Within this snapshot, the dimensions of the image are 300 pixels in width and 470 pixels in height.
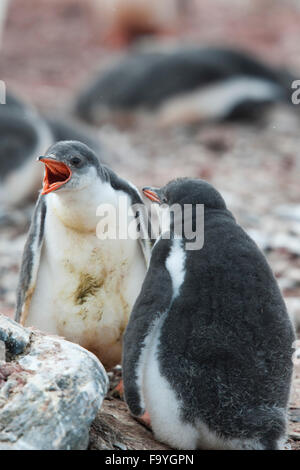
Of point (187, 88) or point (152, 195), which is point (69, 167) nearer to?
point (152, 195)

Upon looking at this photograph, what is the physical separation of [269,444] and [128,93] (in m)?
6.97

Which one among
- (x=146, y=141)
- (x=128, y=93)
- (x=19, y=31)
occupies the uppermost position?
(x=19, y=31)

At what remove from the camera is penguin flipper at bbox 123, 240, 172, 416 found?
2.38m

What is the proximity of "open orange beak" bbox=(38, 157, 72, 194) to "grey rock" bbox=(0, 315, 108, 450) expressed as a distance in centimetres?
53

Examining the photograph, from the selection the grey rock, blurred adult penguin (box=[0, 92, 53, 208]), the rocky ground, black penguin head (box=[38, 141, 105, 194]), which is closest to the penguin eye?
black penguin head (box=[38, 141, 105, 194])

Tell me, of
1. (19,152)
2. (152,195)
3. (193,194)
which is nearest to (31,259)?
(152,195)

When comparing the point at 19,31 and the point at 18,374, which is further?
the point at 19,31

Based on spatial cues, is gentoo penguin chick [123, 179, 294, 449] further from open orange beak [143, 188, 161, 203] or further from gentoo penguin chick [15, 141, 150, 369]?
gentoo penguin chick [15, 141, 150, 369]

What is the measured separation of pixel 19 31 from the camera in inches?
548

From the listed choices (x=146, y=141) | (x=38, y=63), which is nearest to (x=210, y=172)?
(x=146, y=141)

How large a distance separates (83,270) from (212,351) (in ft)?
2.43

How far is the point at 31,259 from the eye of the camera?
2.99 meters

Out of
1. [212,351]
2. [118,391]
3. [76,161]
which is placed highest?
[76,161]

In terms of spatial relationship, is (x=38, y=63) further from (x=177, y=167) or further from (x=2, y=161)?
(x=2, y=161)
